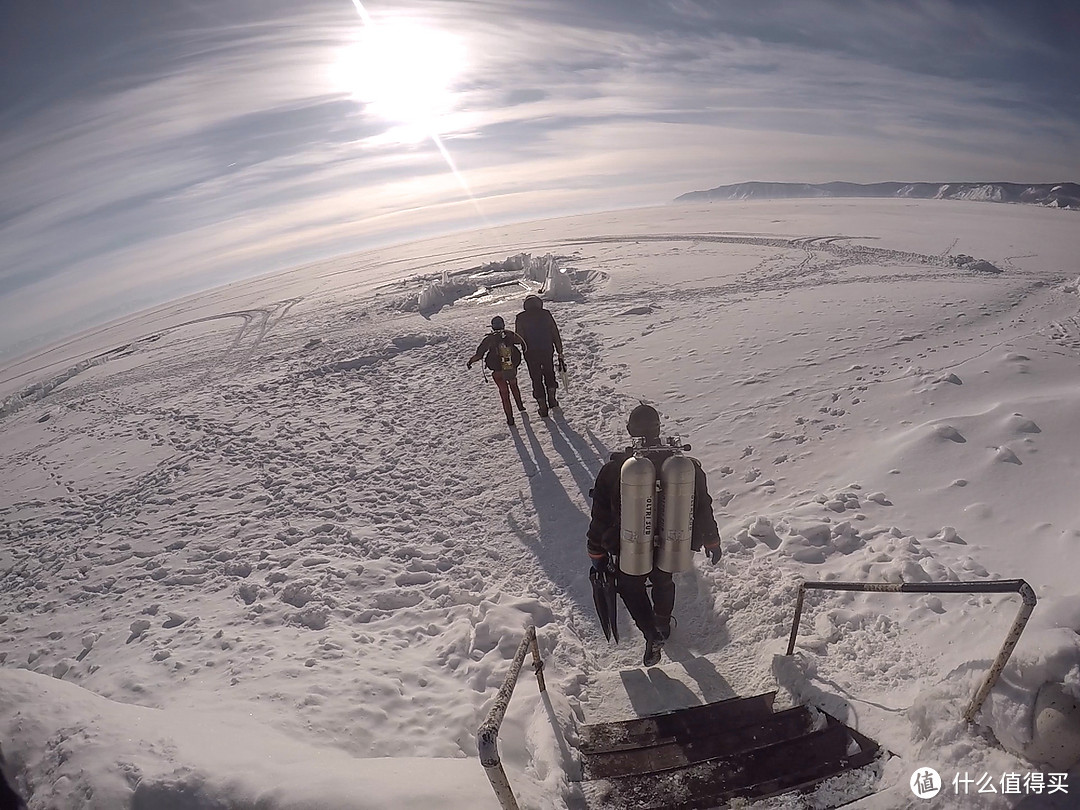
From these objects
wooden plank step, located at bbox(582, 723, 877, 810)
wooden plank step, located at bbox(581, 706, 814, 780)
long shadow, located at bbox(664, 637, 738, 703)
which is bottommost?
long shadow, located at bbox(664, 637, 738, 703)

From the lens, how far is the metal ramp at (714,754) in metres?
2.83

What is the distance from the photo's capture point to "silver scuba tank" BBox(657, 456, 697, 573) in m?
3.38

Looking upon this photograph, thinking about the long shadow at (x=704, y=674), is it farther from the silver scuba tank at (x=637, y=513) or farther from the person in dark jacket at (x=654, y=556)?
the silver scuba tank at (x=637, y=513)

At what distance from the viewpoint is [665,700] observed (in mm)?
3826

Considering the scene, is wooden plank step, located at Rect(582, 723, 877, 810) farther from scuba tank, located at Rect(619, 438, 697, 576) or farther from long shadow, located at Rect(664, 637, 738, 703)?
scuba tank, located at Rect(619, 438, 697, 576)

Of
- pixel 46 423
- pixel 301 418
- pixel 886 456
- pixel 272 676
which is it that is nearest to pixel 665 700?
pixel 272 676

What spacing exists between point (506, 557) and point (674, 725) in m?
3.12

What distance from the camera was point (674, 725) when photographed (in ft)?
11.2

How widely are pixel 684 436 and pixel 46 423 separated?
790 inches

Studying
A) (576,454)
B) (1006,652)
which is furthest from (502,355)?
(1006,652)

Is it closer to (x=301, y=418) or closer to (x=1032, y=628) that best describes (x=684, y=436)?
(x=1032, y=628)

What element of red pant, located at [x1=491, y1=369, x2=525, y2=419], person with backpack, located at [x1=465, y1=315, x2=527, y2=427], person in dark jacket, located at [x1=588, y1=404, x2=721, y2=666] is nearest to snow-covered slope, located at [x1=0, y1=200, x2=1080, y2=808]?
person in dark jacket, located at [x1=588, y1=404, x2=721, y2=666]

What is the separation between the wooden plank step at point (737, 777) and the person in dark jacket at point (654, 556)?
1.09 m

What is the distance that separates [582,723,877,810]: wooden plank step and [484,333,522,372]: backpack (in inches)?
249
